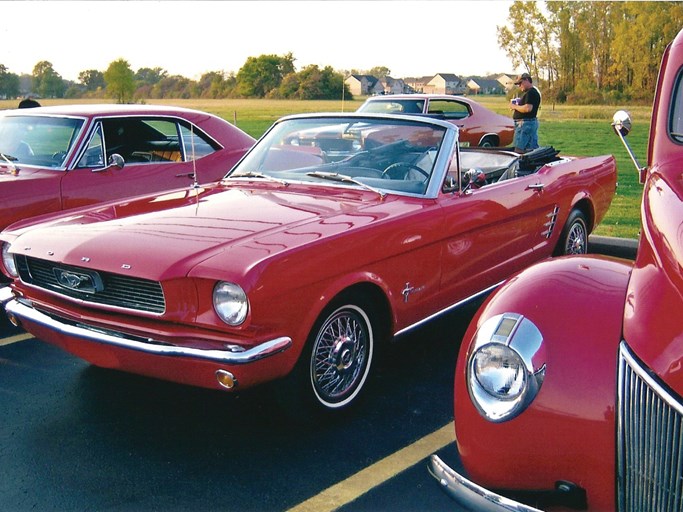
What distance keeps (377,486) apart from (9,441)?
186cm

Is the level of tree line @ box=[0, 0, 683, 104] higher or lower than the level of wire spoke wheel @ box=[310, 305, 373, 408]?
higher

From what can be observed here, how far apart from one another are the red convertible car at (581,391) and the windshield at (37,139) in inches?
190

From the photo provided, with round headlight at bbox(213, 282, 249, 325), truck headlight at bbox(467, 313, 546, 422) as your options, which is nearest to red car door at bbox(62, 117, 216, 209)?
round headlight at bbox(213, 282, 249, 325)

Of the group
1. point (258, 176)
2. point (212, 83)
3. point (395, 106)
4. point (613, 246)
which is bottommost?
point (613, 246)

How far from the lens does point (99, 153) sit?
614cm

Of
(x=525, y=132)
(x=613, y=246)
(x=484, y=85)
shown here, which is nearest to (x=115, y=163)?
(x=613, y=246)

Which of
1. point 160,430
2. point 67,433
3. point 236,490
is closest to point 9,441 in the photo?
point 67,433

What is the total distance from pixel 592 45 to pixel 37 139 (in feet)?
154

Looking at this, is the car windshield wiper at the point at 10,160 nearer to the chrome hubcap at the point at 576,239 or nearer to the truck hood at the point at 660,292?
the chrome hubcap at the point at 576,239

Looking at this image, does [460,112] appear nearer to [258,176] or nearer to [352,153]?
[352,153]

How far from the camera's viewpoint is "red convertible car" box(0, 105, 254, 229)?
5.68m

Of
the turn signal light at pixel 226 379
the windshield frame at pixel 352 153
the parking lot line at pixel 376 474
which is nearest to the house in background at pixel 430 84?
the windshield frame at pixel 352 153

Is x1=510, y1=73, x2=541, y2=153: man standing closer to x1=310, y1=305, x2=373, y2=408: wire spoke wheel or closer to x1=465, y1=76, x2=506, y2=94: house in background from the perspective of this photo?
x1=310, y1=305, x2=373, y2=408: wire spoke wheel

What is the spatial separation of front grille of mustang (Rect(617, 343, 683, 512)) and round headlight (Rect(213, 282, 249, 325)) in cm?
161
